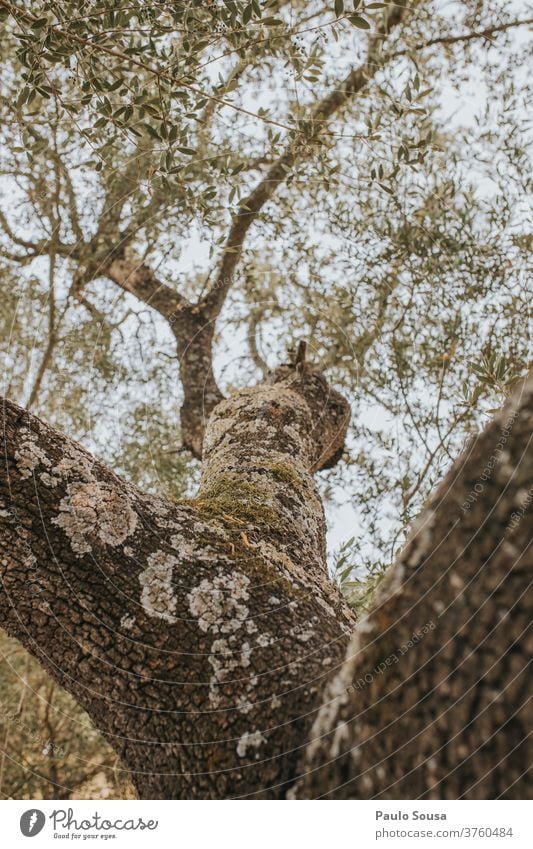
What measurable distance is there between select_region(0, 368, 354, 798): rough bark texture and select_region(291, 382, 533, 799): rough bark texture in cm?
38

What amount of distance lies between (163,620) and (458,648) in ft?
3.51

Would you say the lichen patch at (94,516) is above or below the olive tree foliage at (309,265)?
below

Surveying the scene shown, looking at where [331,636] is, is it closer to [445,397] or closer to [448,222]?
[445,397]

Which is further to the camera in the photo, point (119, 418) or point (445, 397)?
point (119, 418)

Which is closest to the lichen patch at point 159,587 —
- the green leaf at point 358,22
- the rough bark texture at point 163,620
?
the rough bark texture at point 163,620

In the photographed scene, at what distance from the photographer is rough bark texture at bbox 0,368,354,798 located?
2.07 m

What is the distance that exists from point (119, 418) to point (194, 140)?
101 inches

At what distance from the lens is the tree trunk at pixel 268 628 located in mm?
1528

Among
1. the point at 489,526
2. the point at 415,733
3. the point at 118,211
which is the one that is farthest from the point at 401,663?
the point at 118,211

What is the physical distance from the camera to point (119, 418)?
638 cm

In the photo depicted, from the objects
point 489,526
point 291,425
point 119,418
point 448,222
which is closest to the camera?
point 489,526

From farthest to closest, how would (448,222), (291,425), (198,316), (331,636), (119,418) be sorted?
(119,418) → (198,316) → (448,222) → (291,425) → (331,636)

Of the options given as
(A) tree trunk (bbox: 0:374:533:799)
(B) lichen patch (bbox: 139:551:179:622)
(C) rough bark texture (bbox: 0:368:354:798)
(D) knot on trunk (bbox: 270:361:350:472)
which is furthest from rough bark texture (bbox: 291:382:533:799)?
(D) knot on trunk (bbox: 270:361:350:472)
